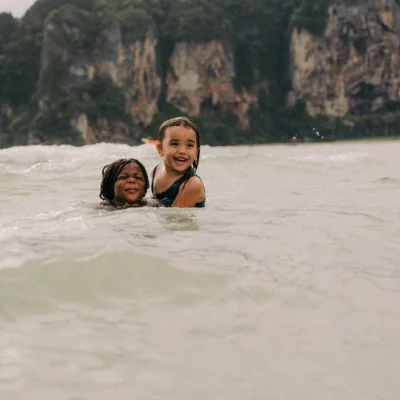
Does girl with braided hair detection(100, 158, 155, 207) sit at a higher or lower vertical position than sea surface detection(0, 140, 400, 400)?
higher

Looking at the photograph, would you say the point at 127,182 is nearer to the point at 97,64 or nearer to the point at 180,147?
the point at 180,147

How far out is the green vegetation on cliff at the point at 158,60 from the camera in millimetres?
51156

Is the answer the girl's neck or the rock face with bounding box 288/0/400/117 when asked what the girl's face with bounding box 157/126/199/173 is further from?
the rock face with bounding box 288/0/400/117

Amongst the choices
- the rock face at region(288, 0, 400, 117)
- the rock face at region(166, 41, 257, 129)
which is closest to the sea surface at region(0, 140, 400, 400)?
the rock face at region(166, 41, 257, 129)

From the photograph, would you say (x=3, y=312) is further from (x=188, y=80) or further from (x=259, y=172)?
(x=188, y=80)

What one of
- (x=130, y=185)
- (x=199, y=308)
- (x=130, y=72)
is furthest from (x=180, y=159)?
(x=130, y=72)

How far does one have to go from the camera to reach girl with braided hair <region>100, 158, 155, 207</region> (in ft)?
14.5

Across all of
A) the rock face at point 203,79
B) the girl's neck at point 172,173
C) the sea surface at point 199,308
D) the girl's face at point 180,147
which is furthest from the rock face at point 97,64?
the sea surface at point 199,308

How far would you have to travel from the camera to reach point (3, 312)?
1.83 meters

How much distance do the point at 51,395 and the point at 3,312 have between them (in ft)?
1.91

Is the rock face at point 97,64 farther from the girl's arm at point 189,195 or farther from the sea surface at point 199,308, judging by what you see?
the sea surface at point 199,308

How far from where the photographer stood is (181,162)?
14.1 ft

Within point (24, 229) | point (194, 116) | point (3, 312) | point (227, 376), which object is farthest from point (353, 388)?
point (194, 116)

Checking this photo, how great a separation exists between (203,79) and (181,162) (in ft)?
174
